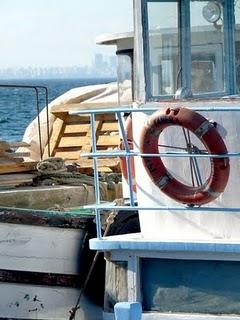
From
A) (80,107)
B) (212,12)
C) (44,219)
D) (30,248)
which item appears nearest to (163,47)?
(212,12)

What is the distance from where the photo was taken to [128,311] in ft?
25.9

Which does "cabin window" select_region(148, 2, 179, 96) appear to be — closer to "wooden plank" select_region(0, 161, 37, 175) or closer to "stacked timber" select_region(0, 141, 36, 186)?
"stacked timber" select_region(0, 141, 36, 186)

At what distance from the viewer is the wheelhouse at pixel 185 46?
8297 mm

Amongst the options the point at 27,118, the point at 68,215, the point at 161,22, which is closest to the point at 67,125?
the point at 68,215

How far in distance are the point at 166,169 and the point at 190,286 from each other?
88 cm

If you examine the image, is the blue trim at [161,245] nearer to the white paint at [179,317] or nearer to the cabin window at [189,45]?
the white paint at [179,317]

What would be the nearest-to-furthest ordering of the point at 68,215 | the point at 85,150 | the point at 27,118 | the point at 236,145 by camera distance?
the point at 236,145 → the point at 68,215 → the point at 85,150 → the point at 27,118

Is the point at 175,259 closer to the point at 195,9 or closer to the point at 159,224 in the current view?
the point at 159,224

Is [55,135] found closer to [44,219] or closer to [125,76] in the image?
[125,76]

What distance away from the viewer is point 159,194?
8234 millimetres

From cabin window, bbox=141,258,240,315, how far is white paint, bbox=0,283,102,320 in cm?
134

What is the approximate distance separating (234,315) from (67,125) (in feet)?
20.9

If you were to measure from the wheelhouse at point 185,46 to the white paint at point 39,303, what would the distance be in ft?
6.87

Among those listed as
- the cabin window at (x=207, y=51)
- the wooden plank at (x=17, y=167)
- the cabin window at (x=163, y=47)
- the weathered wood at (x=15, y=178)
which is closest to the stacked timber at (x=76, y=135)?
the wooden plank at (x=17, y=167)
